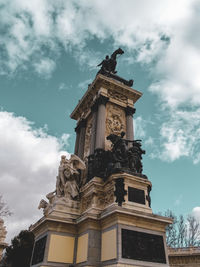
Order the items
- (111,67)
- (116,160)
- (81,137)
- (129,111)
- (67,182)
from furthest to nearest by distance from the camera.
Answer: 1. (111,67)
2. (81,137)
3. (129,111)
4. (67,182)
5. (116,160)

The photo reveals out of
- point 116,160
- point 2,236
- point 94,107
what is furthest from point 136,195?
point 2,236

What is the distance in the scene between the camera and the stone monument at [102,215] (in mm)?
9812

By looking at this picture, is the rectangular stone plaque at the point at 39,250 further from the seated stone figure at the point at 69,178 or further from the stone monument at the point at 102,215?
the seated stone figure at the point at 69,178

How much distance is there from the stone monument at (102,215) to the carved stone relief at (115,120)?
0.08 m

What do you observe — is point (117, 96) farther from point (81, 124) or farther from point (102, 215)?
point (102, 215)

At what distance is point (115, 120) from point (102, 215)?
7.50m

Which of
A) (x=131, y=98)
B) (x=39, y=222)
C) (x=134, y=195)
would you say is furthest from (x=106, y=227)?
(x=131, y=98)

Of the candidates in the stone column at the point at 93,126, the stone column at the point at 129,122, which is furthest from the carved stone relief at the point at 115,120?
the stone column at the point at 93,126

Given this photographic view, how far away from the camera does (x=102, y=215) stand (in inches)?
416

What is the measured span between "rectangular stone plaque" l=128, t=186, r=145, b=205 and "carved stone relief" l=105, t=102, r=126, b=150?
4.95m

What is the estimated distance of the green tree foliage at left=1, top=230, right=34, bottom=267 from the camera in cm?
2961

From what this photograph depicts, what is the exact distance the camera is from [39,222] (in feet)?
38.9

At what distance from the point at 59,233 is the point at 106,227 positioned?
2.32 metres

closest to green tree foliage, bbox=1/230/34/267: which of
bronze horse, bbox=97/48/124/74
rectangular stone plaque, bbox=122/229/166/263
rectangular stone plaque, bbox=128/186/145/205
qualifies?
bronze horse, bbox=97/48/124/74
